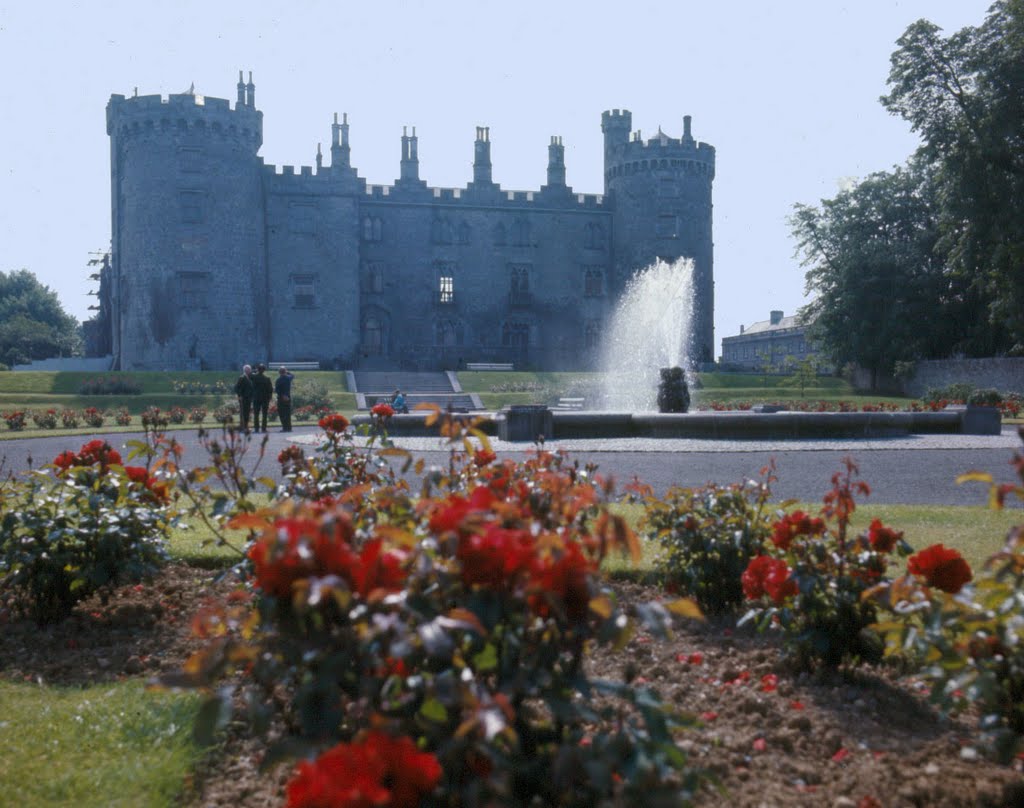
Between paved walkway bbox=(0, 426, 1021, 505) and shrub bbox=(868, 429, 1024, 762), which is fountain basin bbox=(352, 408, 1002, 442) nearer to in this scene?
paved walkway bbox=(0, 426, 1021, 505)

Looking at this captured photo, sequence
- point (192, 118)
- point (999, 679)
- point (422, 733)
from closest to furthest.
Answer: point (422, 733)
point (999, 679)
point (192, 118)

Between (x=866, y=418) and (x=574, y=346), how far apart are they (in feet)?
119

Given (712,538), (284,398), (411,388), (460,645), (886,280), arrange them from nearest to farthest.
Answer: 1. (460,645)
2. (712,538)
3. (284,398)
4. (411,388)
5. (886,280)

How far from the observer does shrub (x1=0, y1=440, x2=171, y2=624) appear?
475 centimetres

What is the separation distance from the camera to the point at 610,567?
19.3 feet

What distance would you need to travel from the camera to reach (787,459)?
1316 cm

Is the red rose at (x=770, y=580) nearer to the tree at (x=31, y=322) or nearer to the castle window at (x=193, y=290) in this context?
the castle window at (x=193, y=290)

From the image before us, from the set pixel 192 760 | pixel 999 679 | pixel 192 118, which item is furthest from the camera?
pixel 192 118

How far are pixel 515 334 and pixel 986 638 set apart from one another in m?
50.6

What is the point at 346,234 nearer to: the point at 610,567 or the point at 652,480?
the point at 652,480

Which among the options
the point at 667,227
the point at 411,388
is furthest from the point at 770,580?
the point at 667,227

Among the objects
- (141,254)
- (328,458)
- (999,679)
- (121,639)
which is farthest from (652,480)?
(141,254)

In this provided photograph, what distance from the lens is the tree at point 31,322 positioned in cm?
6569

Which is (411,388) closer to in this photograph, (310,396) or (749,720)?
(310,396)
